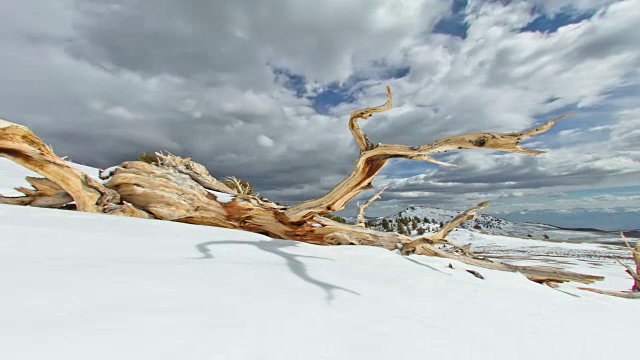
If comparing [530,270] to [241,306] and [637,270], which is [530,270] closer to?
[637,270]

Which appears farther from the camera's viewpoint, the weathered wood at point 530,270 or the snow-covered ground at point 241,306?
the weathered wood at point 530,270

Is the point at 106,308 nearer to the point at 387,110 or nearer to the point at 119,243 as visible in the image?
the point at 119,243

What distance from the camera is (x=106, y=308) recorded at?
1581 mm

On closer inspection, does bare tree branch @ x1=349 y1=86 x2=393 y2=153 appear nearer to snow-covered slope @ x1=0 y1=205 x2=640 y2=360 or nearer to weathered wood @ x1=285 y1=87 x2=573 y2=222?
weathered wood @ x1=285 y1=87 x2=573 y2=222

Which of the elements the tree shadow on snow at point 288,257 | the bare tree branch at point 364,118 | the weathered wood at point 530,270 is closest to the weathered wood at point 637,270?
the weathered wood at point 530,270

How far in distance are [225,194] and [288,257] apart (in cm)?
275

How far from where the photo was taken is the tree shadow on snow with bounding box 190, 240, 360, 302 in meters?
2.49

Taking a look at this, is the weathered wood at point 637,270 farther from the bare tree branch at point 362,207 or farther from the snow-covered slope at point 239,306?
the bare tree branch at point 362,207

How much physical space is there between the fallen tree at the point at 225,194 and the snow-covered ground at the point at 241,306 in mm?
1159

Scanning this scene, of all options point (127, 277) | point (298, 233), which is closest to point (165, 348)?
point (127, 277)

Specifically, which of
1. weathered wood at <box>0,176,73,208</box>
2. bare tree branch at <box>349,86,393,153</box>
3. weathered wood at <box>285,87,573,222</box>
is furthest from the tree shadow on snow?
weathered wood at <box>0,176,73,208</box>

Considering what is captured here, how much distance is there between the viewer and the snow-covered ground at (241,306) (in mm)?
1385

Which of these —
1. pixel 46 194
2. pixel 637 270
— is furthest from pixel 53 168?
pixel 637 270

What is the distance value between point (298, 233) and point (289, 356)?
13.9 feet
